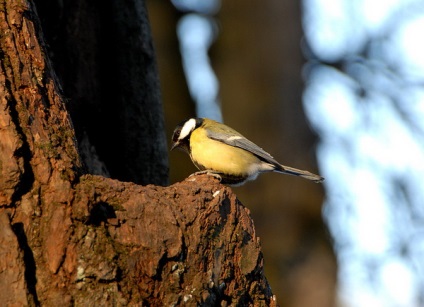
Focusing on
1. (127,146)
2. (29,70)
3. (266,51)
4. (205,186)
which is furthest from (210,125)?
(266,51)

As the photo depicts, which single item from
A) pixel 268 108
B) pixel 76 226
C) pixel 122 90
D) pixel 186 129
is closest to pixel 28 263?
pixel 76 226

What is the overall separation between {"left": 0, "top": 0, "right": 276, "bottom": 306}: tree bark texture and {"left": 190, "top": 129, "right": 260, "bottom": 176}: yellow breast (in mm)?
1389

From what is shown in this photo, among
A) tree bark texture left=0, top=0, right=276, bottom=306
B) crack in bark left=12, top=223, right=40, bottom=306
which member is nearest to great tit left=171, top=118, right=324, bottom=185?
tree bark texture left=0, top=0, right=276, bottom=306

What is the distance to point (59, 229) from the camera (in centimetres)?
243

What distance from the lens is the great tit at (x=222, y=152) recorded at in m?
4.29

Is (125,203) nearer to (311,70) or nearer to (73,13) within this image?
(73,13)

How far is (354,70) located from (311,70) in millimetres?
454

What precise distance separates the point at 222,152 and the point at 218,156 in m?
0.04

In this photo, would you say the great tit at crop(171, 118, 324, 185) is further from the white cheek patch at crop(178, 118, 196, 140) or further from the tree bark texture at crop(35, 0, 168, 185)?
the tree bark texture at crop(35, 0, 168, 185)

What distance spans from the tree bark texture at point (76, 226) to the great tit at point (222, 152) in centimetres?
140

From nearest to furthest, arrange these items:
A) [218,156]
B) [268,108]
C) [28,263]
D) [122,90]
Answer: [28,263], [122,90], [218,156], [268,108]

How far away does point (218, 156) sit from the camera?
168 inches

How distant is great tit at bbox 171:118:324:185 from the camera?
14.1ft

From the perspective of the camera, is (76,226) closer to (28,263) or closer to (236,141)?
(28,263)
